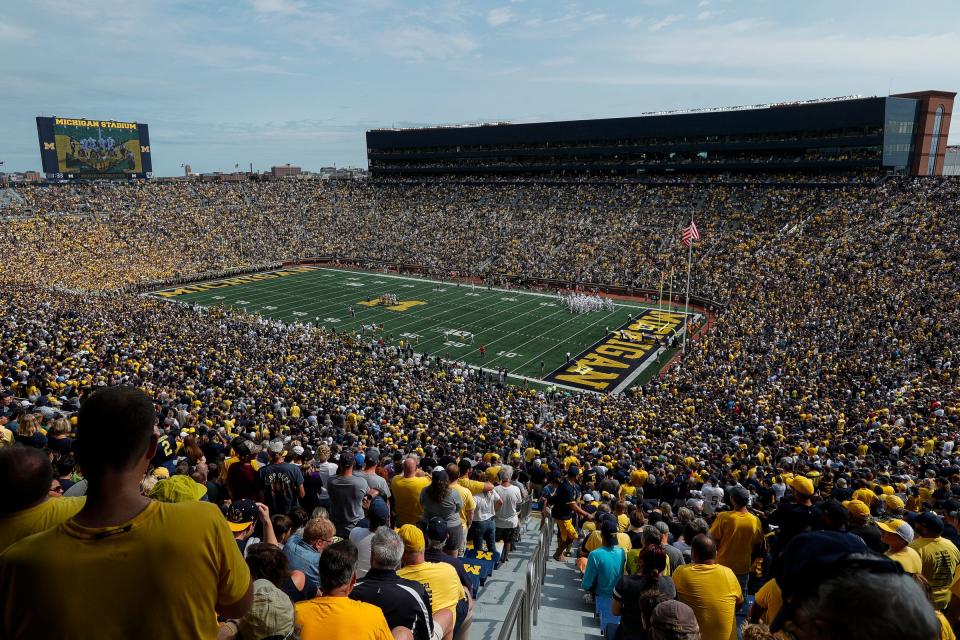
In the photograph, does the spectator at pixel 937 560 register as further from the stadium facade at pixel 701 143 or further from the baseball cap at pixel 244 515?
the stadium facade at pixel 701 143

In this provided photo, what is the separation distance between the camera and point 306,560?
14.5ft

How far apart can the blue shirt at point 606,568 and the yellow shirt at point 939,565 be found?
2561 mm

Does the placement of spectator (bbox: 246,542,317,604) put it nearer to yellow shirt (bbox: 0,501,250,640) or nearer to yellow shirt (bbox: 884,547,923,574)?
yellow shirt (bbox: 0,501,250,640)

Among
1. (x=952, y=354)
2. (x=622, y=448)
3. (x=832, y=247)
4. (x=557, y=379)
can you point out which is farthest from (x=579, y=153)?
(x=622, y=448)

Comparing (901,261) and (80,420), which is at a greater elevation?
(80,420)

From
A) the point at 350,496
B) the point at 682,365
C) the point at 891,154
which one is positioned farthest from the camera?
the point at 891,154

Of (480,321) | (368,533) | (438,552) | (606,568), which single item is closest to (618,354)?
(480,321)

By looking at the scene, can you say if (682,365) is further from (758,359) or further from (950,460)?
(950,460)

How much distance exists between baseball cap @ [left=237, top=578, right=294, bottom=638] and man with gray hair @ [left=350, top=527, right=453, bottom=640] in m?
0.56

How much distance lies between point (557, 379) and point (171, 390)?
1694 cm

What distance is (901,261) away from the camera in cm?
3128

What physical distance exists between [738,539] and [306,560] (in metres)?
4.03

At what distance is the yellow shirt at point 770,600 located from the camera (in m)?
3.75

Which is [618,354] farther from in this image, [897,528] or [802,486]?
A: [897,528]
